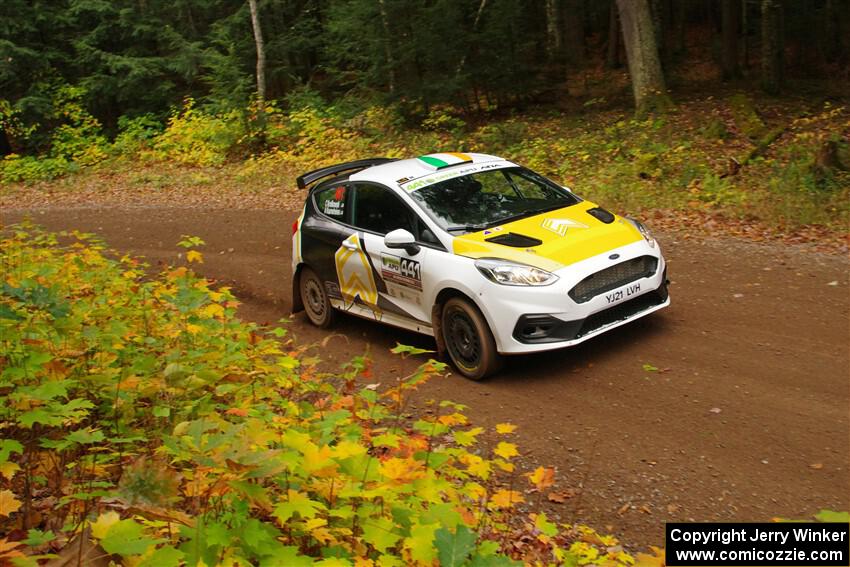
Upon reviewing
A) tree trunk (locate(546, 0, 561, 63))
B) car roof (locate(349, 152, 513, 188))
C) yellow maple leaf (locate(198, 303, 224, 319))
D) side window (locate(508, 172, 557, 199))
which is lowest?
yellow maple leaf (locate(198, 303, 224, 319))

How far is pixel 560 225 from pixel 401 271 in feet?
5.57

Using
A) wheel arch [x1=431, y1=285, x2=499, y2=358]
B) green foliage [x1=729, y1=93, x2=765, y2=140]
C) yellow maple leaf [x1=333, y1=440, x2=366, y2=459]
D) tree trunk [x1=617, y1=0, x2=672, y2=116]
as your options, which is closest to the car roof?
wheel arch [x1=431, y1=285, x2=499, y2=358]

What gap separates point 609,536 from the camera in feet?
15.8

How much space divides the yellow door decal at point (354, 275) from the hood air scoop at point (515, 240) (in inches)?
67.3

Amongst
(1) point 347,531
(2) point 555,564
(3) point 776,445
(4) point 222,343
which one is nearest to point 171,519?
(1) point 347,531

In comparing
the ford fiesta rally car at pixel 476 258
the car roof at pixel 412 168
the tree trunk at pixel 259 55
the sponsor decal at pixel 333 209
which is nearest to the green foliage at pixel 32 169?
the tree trunk at pixel 259 55

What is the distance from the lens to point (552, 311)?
6.97m

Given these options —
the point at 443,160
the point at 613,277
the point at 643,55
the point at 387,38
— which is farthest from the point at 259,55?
the point at 613,277

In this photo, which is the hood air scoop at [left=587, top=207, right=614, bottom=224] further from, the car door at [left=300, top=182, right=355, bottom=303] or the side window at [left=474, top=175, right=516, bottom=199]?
the car door at [left=300, top=182, right=355, bottom=303]

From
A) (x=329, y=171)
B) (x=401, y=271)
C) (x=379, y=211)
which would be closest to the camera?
(x=401, y=271)

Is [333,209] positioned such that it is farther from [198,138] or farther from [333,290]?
[198,138]

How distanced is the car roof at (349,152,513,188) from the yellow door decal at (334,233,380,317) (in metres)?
0.73

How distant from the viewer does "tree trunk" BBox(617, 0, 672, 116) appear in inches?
702

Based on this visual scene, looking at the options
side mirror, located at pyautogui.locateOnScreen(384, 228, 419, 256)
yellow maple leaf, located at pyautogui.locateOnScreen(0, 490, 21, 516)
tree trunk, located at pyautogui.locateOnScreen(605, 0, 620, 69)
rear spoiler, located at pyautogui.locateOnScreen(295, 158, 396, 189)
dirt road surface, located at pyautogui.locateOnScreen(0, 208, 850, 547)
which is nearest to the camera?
yellow maple leaf, located at pyautogui.locateOnScreen(0, 490, 21, 516)
